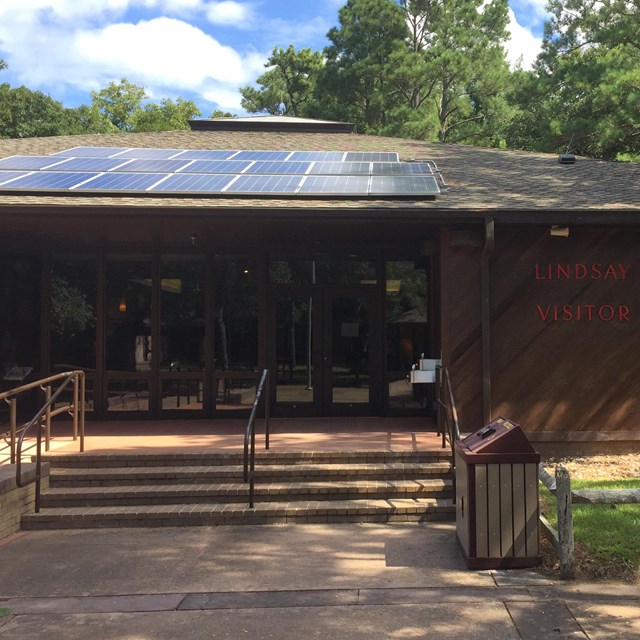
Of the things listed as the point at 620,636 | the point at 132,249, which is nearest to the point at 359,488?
the point at 620,636

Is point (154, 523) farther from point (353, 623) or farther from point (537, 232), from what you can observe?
point (537, 232)

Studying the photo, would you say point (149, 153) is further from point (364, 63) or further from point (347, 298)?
point (364, 63)

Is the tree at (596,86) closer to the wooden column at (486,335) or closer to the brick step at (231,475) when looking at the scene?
→ the wooden column at (486,335)

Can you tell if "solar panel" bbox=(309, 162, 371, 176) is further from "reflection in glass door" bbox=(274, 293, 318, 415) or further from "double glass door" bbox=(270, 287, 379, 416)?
"reflection in glass door" bbox=(274, 293, 318, 415)

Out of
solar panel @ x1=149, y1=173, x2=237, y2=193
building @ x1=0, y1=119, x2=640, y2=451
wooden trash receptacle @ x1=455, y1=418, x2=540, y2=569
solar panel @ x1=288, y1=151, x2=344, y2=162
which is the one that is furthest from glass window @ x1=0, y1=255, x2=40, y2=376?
wooden trash receptacle @ x1=455, y1=418, x2=540, y2=569

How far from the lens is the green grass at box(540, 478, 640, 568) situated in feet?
15.9

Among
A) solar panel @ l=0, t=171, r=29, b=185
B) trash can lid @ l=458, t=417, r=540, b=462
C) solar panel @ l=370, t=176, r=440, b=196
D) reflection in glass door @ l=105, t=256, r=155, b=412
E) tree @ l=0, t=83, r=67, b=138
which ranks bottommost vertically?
trash can lid @ l=458, t=417, r=540, b=462

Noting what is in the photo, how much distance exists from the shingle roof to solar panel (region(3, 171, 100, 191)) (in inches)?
13.1

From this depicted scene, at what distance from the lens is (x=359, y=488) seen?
6.54m

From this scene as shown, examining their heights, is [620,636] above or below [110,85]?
below

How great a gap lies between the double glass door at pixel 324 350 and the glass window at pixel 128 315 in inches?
83.8

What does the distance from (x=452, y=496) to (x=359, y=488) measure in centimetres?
99

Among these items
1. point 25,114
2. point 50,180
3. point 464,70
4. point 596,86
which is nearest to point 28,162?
point 50,180

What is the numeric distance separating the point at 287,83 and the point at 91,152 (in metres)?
34.1
